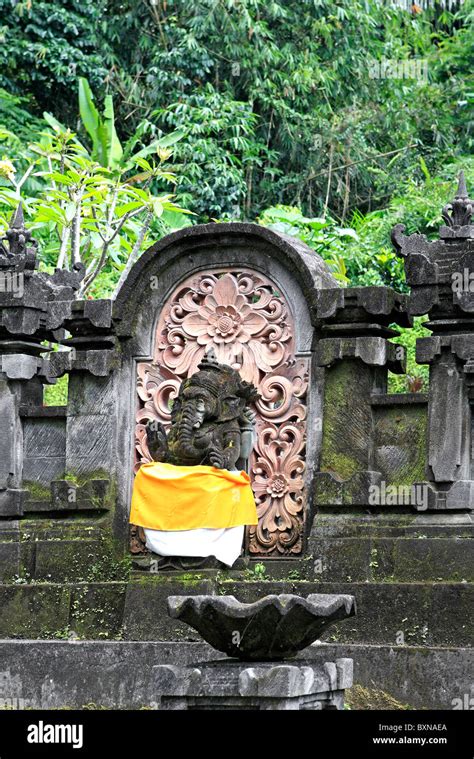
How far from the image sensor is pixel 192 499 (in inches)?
512

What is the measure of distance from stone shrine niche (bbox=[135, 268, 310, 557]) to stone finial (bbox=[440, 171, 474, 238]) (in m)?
1.64

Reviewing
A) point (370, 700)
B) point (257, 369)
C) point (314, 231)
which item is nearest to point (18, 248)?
point (257, 369)

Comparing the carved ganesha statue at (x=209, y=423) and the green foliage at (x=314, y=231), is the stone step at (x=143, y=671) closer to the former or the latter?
the carved ganesha statue at (x=209, y=423)

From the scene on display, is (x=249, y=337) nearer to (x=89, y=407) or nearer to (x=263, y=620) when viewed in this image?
(x=89, y=407)

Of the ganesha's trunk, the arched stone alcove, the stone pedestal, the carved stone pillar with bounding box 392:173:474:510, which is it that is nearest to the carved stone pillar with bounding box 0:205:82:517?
the arched stone alcove

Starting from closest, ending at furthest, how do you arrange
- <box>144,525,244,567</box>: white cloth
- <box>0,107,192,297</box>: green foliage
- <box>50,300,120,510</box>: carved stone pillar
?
<box>144,525,244,567</box>: white cloth < <box>50,300,120,510</box>: carved stone pillar < <box>0,107,192,297</box>: green foliage

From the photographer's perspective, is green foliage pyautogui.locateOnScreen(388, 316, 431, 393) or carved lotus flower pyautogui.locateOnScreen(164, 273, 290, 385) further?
green foliage pyautogui.locateOnScreen(388, 316, 431, 393)

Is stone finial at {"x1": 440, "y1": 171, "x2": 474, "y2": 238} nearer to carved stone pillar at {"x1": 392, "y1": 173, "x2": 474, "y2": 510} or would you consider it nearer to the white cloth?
carved stone pillar at {"x1": 392, "y1": 173, "x2": 474, "y2": 510}

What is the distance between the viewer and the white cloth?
512 inches

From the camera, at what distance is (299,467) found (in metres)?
13.3

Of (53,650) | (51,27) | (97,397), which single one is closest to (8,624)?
(53,650)

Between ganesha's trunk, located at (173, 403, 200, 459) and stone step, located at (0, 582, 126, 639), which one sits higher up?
ganesha's trunk, located at (173, 403, 200, 459)

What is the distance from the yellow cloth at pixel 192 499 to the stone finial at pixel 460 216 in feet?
8.93

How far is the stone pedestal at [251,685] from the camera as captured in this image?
9.44 meters
